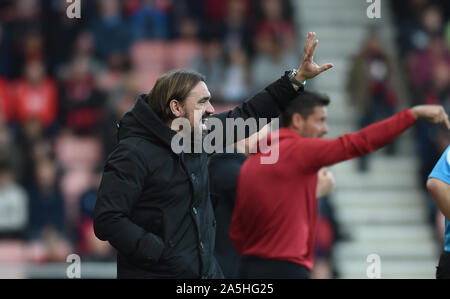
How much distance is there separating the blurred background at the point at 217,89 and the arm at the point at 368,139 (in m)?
3.96

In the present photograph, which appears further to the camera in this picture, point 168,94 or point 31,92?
point 31,92

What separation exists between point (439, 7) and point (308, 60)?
25.3 ft

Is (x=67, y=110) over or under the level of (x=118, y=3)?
under

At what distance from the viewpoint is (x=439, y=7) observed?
1245 centimetres

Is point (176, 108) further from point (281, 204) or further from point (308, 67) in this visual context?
point (281, 204)

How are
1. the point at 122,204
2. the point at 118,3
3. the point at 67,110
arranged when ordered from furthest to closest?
the point at 118,3
the point at 67,110
the point at 122,204

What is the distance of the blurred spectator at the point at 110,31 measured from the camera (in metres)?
12.3

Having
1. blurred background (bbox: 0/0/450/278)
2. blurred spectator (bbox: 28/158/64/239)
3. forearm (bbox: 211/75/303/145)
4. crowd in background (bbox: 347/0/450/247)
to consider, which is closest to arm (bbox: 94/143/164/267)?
forearm (bbox: 211/75/303/145)

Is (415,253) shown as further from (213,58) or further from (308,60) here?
(308,60)

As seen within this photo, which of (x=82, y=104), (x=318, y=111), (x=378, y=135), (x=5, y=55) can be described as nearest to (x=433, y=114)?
(x=378, y=135)

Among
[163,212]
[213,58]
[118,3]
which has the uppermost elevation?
[118,3]

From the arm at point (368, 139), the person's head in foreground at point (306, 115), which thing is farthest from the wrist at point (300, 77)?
the person's head in foreground at point (306, 115)

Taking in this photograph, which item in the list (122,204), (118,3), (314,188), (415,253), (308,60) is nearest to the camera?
(122,204)

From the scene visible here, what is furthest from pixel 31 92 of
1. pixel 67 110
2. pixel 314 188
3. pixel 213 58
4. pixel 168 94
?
pixel 168 94
